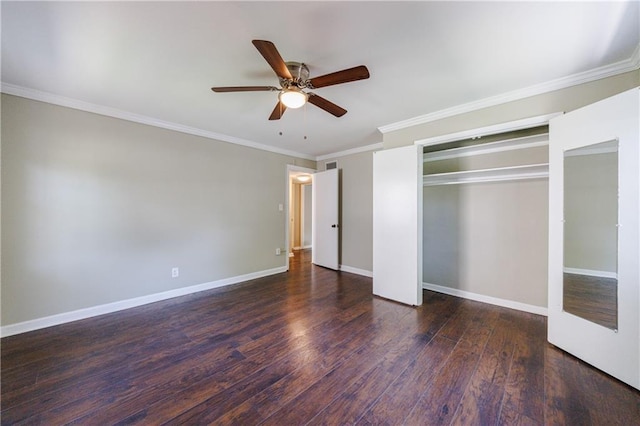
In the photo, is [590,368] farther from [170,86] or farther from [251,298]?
[170,86]

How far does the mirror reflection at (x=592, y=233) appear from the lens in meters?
1.82

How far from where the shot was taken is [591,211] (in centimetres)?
200

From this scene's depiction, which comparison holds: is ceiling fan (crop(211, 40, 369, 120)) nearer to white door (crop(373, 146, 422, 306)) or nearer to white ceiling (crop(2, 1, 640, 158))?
white ceiling (crop(2, 1, 640, 158))

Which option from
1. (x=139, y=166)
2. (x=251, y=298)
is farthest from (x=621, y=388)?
(x=139, y=166)

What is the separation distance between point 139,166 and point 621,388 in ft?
16.7

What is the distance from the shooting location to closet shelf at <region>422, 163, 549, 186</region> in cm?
274

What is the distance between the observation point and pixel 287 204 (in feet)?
15.9

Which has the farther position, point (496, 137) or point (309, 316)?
point (496, 137)

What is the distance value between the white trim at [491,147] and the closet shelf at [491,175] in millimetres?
309

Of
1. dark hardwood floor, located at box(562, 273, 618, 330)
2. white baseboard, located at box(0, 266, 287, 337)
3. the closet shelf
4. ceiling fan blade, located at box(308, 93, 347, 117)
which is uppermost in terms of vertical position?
ceiling fan blade, located at box(308, 93, 347, 117)

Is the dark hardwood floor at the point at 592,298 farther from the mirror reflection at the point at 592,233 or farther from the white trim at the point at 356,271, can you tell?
the white trim at the point at 356,271

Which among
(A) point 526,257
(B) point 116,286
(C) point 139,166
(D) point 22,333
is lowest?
(D) point 22,333

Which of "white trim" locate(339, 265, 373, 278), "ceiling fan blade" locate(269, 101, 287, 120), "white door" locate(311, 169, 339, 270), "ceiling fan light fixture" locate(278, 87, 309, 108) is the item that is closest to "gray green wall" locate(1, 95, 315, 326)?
"white door" locate(311, 169, 339, 270)

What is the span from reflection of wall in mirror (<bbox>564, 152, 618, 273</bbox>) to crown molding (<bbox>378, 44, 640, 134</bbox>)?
0.73 metres
